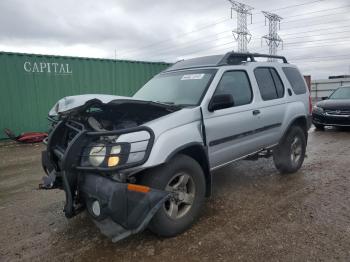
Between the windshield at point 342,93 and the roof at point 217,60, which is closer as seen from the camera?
the roof at point 217,60

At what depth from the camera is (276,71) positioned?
17.2 feet

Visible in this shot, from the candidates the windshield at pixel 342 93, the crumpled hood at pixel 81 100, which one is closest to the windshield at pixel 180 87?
the crumpled hood at pixel 81 100

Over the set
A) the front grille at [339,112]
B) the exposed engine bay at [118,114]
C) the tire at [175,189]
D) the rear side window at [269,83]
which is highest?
the rear side window at [269,83]

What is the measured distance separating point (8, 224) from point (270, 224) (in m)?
3.09

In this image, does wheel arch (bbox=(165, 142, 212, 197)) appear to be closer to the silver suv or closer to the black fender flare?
the silver suv

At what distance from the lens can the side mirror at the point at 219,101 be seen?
371cm

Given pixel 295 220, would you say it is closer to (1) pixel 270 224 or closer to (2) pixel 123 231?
(1) pixel 270 224

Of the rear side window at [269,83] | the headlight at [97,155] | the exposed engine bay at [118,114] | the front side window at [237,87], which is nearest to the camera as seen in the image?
the headlight at [97,155]

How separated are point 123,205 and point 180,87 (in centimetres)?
195

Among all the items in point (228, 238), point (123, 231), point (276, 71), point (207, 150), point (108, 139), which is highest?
point (276, 71)

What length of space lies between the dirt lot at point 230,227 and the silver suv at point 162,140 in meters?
0.32

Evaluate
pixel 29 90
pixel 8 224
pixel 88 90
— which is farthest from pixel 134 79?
pixel 8 224

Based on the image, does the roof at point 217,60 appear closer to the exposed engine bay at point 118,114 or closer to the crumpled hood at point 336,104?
the exposed engine bay at point 118,114

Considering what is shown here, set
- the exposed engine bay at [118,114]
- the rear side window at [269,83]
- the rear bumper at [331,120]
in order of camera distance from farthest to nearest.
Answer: the rear bumper at [331,120], the rear side window at [269,83], the exposed engine bay at [118,114]
